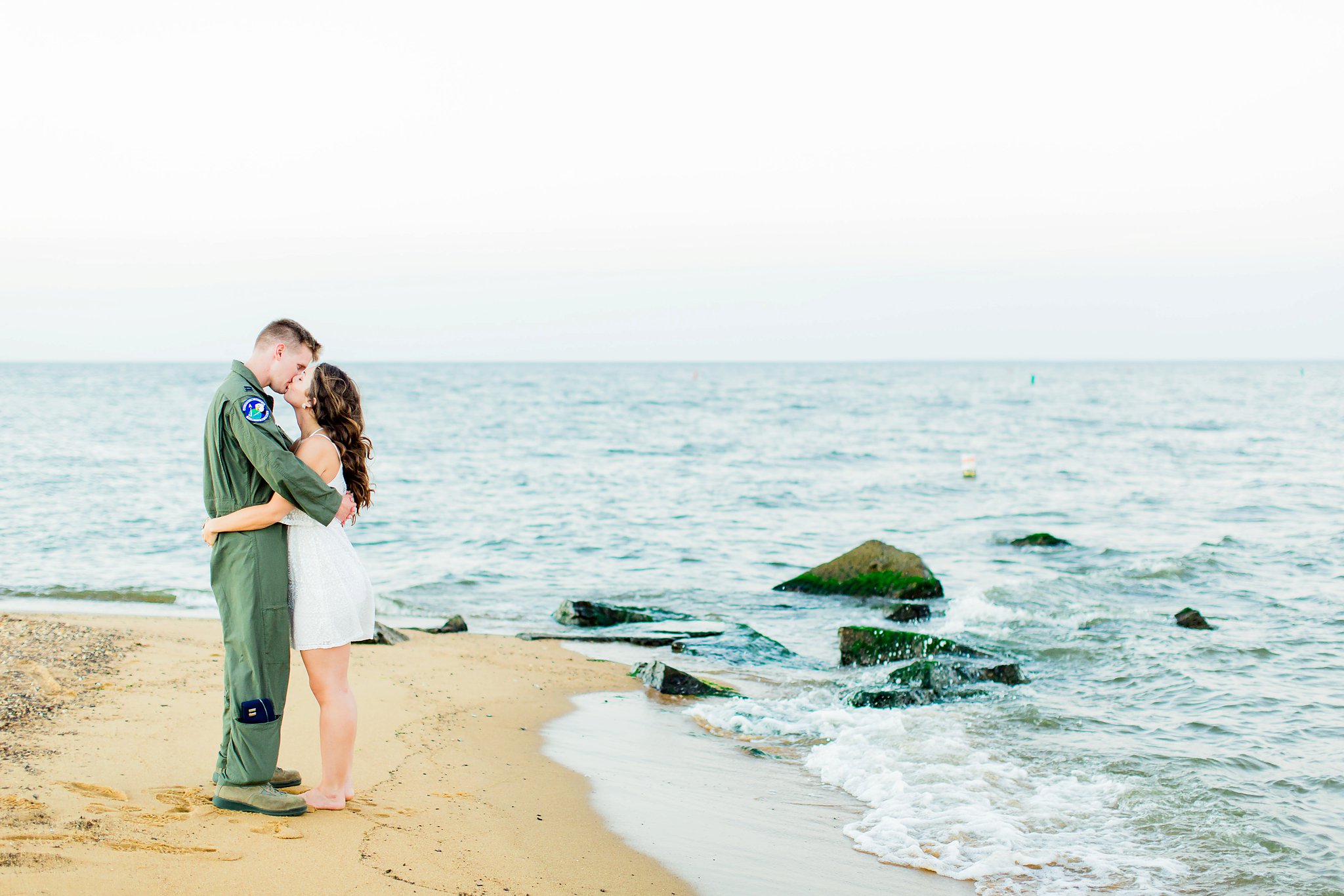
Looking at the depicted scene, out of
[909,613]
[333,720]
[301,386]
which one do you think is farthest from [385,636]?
[909,613]

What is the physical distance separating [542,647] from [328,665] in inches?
210

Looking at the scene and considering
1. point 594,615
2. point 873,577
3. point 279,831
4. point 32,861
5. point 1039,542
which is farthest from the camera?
point 1039,542

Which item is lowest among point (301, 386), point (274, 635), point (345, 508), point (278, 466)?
point (274, 635)

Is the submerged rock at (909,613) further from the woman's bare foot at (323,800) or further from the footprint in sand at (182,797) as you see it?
the footprint in sand at (182,797)

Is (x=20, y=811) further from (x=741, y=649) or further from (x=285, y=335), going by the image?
(x=741, y=649)

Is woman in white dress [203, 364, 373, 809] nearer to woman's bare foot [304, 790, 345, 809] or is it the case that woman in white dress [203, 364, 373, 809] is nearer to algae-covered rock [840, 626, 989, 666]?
woman's bare foot [304, 790, 345, 809]

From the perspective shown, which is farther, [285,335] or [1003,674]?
[1003,674]

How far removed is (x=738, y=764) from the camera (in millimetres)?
6391

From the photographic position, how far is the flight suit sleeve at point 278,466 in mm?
4023

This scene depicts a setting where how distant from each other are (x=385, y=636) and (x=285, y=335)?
5.29 metres

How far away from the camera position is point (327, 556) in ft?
14.3

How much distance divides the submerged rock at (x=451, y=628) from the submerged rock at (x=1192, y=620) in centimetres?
759

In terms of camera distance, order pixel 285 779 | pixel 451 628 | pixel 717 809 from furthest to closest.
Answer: pixel 451 628, pixel 717 809, pixel 285 779

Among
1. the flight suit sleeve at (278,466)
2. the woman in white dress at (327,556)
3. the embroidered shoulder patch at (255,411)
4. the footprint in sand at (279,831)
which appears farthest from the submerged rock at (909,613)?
the embroidered shoulder patch at (255,411)
